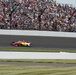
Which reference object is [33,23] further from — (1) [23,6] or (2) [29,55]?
(2) [29,55]

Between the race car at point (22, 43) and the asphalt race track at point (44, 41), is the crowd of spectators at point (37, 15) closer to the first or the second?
the asphalt race track at point (44, 41)

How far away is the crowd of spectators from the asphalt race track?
1.03 metres

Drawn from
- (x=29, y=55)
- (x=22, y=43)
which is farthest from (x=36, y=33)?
(x=29, y=55)

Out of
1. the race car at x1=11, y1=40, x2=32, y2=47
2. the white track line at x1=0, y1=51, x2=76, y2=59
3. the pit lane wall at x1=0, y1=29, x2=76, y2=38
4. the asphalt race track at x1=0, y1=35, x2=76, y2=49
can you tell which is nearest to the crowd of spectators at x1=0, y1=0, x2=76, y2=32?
the pit lane wall at x1=0, y1=29, x2=76, y2=38

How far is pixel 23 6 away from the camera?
2284 centimetres

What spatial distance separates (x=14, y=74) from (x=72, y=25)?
13890mm

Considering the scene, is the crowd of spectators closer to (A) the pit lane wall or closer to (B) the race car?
(A) the pit lane wall

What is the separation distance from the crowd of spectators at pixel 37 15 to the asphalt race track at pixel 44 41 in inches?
40.7

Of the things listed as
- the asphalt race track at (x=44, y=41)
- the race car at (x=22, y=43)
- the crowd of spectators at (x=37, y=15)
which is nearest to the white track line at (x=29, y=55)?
the asphalt race track at (x=44, y=41)

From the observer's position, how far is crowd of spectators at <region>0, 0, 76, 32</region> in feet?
72.4

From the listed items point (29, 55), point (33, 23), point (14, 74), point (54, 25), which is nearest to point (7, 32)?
point (33, 23)

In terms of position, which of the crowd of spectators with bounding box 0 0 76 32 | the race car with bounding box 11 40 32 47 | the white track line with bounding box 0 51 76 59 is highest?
the crowd of spectators with bounding box 0 0 76 32

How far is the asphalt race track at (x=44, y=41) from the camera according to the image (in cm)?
2069

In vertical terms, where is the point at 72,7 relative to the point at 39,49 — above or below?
above
